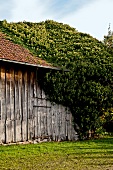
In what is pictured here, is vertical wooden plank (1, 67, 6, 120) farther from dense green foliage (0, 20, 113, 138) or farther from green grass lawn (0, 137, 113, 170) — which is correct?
dense green foliage (0, 20, 113, 138)

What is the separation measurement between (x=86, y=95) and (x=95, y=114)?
989 mm

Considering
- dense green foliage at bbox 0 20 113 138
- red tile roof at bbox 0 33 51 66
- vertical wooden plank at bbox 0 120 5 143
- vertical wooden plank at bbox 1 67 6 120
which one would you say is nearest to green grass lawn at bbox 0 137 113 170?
vertical wooden plank at bbox 0 120 5 143

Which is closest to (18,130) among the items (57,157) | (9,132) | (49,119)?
(9,132)

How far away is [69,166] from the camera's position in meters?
10.5

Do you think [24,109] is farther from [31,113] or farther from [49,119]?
[49,119]

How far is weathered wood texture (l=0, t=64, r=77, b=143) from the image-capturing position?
48.3 feet

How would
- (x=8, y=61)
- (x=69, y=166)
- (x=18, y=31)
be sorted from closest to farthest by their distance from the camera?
(x=69, y=166) < (x=8, y=61) < (x=18, y=31)

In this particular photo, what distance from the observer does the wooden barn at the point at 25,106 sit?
14727 millimetres

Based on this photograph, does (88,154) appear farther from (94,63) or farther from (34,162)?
(94,63)

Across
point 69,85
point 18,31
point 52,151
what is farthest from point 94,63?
point 52,151

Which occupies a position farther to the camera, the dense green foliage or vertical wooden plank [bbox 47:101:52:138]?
the dense green foliage

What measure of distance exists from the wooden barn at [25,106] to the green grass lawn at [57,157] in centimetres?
106

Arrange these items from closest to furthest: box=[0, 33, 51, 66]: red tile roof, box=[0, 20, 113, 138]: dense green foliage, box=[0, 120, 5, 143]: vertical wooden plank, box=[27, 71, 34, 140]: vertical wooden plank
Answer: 1. box=[0, 120, 5, 143]: vertical wooden plank
2. box=[0, 33, 51, 66]: red tile roof
3. box=[27, 71, 34, 140]: vertical wooden plank
4. box=[0, 20, 113, 138]: dense green foliage

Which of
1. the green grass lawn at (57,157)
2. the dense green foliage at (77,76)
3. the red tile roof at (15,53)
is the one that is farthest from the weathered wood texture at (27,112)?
the green grass lawn at (57,157)
